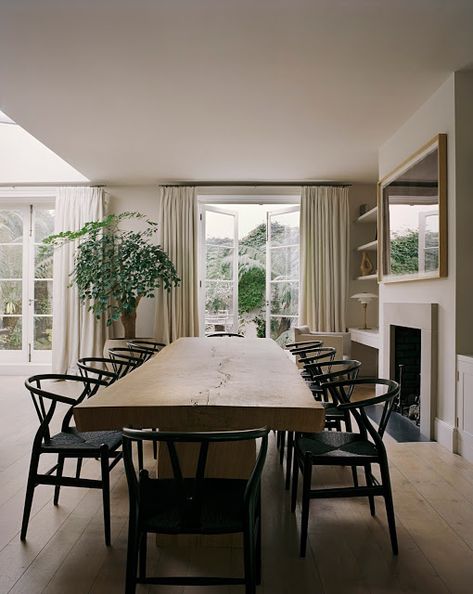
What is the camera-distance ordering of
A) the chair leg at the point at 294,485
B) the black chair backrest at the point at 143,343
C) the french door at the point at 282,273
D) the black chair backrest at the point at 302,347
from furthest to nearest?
1. the french door at the point at 282,273
2. the black chair backrest at the point at 143,343
3. the black chair backrest at the point at 302,347
4. the chair leg at the point at 294,485

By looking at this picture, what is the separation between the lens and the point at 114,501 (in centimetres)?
283

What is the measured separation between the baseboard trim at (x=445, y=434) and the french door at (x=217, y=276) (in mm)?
3561

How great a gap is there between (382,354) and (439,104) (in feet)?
8.08

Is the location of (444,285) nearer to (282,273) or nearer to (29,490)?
(29,490)

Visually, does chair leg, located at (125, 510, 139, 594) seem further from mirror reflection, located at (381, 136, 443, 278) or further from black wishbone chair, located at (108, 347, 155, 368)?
mirror reflection, located at (381, 136, 443, 278)

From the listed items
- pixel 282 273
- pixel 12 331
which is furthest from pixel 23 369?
pixel 282 273

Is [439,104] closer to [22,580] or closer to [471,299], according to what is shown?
[471,299]

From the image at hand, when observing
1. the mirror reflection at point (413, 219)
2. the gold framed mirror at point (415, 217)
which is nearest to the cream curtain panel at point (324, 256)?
the gold framed mirror at point (415, 217)

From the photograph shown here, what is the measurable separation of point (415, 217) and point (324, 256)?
2.47m

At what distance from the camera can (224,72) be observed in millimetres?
3711

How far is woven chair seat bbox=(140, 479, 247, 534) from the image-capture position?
165cm

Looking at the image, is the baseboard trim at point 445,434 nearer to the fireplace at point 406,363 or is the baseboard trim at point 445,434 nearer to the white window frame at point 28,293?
the fireplace at point 406,363

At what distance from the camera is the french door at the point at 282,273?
7.19 m

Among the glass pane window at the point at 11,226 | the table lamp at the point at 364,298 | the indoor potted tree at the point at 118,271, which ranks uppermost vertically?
the glass pane window at the point at 11,226
